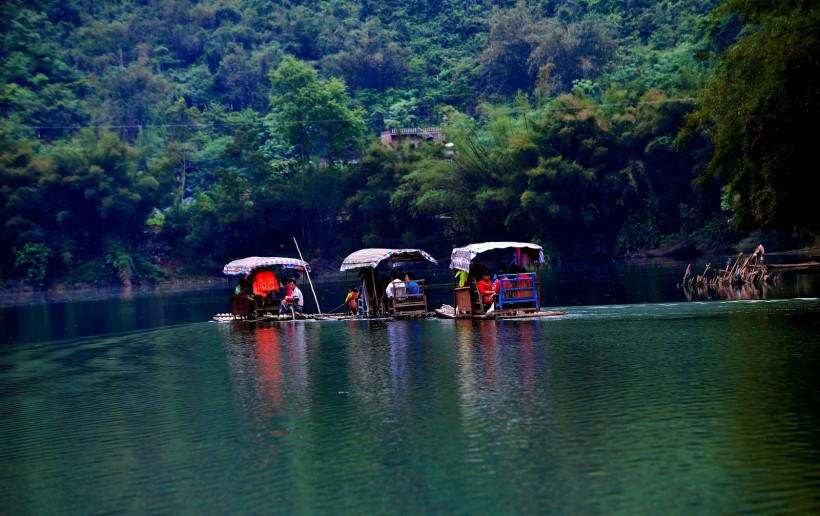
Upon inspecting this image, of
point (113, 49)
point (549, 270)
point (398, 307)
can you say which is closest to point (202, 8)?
point (113, 49)

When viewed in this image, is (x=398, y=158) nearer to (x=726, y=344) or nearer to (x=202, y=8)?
(x=202, y=8)

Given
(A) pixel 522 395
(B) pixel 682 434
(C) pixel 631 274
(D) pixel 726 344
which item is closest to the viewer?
(B) pixel 682 434

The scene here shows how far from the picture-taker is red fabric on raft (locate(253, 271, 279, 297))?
3725 cm

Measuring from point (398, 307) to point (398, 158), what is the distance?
48.4 m

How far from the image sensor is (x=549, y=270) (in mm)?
65938

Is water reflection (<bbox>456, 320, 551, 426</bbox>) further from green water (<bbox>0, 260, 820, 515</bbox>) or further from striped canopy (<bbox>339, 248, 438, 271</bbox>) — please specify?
striped canopy (<bbox>339, 248, 438, 271</bbox>)

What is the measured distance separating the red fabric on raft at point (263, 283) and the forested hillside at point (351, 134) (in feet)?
84.9

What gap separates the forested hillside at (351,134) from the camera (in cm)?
7250

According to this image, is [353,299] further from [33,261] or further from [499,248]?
[33,261]

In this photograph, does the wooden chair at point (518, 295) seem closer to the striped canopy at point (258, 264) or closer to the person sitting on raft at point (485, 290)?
the person sitting on raft at point (485, 290)

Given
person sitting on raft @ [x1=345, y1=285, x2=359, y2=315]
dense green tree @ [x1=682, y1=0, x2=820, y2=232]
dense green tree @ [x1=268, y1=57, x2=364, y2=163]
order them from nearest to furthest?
1. dense green tree @ [x1=682, y1=0, x2=820, y2=232]
2. person sitting on raft @ [x1=345, y1=285, x2=359, y2=315]
3. dense green tree @ [x1=268, y1=57, x2=364, y2=163]

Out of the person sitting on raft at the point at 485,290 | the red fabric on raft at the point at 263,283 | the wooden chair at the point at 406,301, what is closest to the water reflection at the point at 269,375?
the red fabric on raft at the point at 263,283

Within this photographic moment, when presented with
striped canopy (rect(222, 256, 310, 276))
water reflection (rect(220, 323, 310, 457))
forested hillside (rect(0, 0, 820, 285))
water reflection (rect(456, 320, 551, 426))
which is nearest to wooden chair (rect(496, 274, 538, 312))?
water reflection (rect(456, 320, 551, 426))

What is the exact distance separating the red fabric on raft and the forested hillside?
84.9ft
